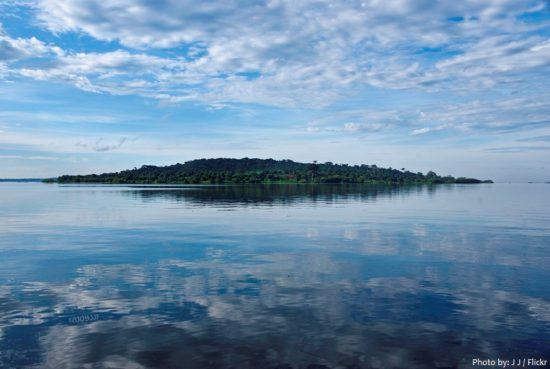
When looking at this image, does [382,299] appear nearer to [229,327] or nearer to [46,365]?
[229,327]

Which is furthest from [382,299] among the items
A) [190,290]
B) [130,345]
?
[130,345]

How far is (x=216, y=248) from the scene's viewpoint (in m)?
35.5

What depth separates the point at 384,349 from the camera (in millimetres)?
15227

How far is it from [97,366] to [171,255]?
18.5 meters

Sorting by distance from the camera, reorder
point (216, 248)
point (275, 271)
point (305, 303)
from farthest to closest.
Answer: point (216, 248)
point (275, 271)
point (305, 303)

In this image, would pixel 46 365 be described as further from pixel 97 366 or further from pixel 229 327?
pixel 229 327

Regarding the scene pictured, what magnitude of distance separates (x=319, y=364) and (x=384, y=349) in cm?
272

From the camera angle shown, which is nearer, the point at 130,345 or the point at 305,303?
the point at 130,345

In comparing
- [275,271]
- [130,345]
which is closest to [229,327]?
[130,345]

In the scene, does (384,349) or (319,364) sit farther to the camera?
(384,349)

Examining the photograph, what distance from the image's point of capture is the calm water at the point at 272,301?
14953mm

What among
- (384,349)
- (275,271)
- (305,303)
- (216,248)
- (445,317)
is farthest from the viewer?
(216,248)

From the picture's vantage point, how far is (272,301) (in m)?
20.6

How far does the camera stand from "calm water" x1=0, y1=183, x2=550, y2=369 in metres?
15.0
